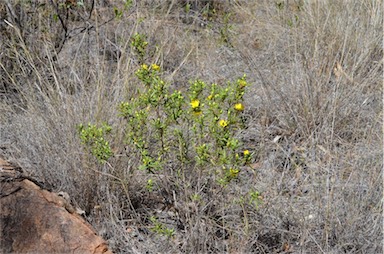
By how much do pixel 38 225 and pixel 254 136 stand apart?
1530 millimetres

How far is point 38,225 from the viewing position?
2359mm

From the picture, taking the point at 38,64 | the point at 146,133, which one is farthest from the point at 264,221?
the point at 38,64

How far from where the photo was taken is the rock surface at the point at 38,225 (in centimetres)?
230

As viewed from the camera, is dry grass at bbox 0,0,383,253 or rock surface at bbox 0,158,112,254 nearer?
rock surface at bbox 0,158,112,254

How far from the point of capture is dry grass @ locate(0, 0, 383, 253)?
2.58 metres

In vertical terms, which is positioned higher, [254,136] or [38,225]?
[38,225]

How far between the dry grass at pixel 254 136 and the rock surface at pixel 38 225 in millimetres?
276

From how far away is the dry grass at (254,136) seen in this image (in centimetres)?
258

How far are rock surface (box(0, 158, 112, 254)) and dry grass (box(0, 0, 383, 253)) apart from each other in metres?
0.28

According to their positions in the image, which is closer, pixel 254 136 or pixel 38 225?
pixel 38 225

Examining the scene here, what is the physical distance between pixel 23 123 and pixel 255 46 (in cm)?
218

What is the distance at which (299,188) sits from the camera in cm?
280

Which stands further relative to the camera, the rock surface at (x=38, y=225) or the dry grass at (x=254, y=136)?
the dry grass at (x=254, y=136)

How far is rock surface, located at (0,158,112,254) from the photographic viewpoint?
→ 2305 mm
